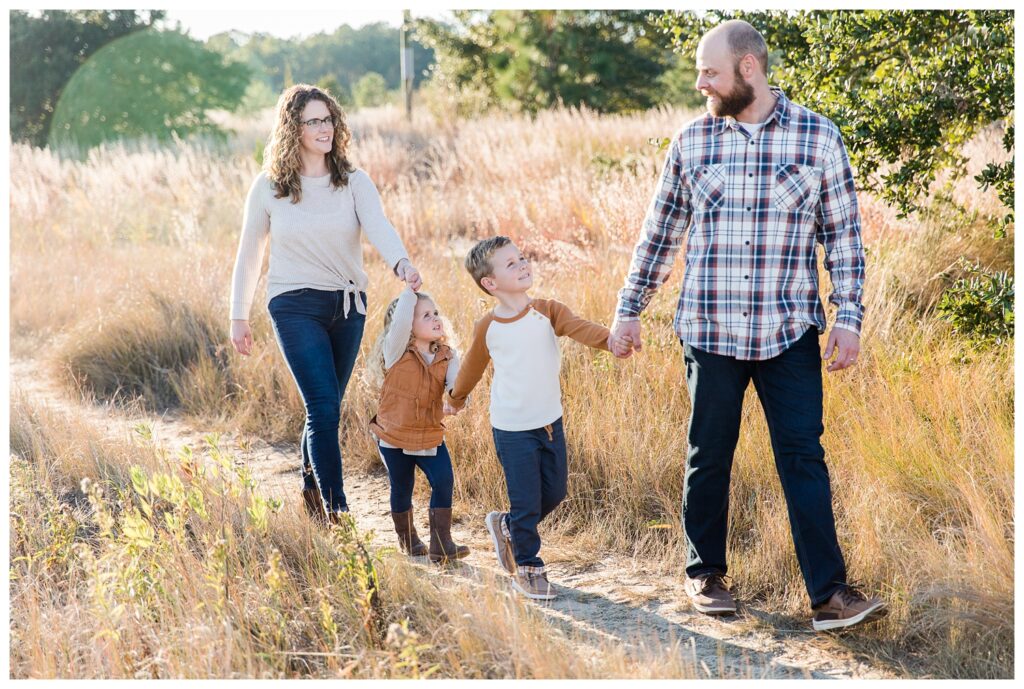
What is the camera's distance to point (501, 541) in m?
3.78

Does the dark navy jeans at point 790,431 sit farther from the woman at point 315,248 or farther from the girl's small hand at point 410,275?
the woman at point 315,248

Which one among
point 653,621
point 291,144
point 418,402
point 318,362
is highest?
point 291,144

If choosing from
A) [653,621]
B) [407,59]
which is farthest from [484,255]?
[407,59]

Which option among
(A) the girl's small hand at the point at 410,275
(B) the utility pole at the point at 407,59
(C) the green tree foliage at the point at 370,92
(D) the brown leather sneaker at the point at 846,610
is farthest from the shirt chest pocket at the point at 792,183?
(C) the green tree foliage at the point at 370,92

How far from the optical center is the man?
3.06 meters

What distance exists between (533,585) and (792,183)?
158 cm

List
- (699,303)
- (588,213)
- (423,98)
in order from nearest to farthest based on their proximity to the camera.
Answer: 1. (699,303)
2. (588,213)
3. (423,98)

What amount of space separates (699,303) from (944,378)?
5.30ft

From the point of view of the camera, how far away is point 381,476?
5023mm

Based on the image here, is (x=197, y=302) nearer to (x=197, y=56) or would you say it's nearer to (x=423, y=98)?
(x=423, y=98)

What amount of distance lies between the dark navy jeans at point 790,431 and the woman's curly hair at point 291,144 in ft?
5.43

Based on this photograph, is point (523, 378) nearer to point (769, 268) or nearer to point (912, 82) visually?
point (769, 268)

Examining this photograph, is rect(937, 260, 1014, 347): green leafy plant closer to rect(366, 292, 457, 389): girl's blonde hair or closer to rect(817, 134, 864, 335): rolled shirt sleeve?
rect(817, 134, 864, 335): rolled shirt sleeve

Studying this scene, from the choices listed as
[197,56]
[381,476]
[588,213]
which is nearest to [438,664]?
[381,476]
